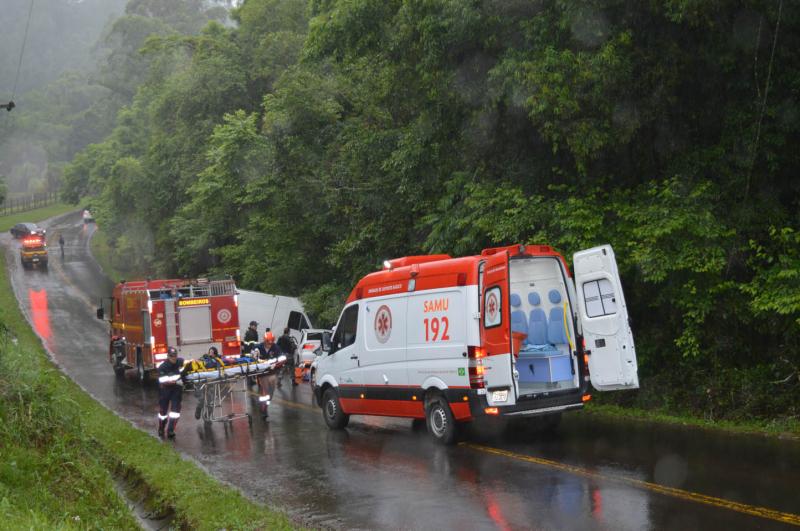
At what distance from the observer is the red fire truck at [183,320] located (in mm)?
23391

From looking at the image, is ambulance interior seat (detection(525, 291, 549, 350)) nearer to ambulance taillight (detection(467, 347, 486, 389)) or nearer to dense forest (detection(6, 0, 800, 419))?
ambulance taillight (detection(467, 347, 486, 389))

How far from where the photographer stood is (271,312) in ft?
102

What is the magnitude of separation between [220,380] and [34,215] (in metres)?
91.1

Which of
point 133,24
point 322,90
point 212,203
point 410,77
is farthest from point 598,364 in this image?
point 133,24

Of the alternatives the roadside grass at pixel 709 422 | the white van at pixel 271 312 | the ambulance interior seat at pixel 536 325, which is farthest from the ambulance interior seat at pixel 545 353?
the white van at pixel 271 312

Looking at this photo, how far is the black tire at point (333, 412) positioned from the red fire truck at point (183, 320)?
8632 mm

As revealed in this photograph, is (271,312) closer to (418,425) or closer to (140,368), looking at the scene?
(140,368)

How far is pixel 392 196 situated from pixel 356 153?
2065mm

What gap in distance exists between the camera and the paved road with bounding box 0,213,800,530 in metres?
8.48

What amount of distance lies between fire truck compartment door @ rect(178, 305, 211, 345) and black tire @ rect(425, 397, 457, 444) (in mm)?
12012

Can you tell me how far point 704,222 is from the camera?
13.8 metres

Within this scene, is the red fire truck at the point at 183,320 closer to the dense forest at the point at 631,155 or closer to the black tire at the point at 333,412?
the dense forest at the point at 631,155

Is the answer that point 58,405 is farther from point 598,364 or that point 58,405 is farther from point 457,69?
point 457,69

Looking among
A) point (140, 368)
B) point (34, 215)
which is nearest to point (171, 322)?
point (140, 368)
